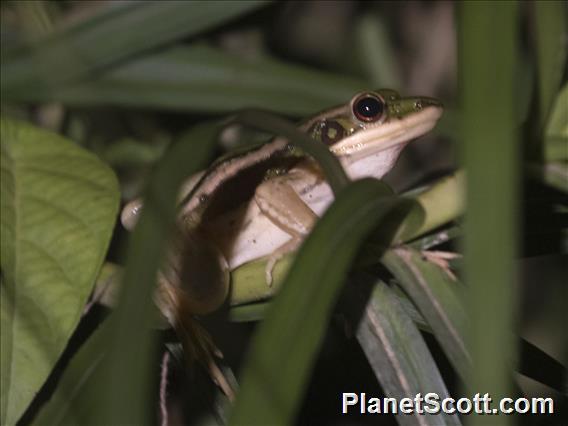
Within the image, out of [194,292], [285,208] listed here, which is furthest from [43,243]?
[285,208]

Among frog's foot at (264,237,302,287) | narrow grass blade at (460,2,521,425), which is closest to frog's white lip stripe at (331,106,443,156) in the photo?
frog's foot at (264,237,302,287)

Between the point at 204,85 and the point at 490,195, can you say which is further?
the point at 204,85

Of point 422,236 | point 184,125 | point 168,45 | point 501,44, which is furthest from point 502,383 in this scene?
point 184,125

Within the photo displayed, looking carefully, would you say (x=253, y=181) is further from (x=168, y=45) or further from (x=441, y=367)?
(x=441, y=367)

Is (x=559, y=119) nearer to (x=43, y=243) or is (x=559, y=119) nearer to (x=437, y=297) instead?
(x=437, y=297)

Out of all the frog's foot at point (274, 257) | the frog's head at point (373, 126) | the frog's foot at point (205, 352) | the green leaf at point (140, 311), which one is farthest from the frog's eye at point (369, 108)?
the green leaf at point (140, 311)

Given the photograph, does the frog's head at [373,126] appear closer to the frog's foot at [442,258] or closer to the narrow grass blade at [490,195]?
the frog's foot at [442,258]

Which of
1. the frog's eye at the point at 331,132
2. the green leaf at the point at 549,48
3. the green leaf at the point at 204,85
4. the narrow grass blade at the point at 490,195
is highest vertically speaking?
the narrow grass blade at the point at 490,195
